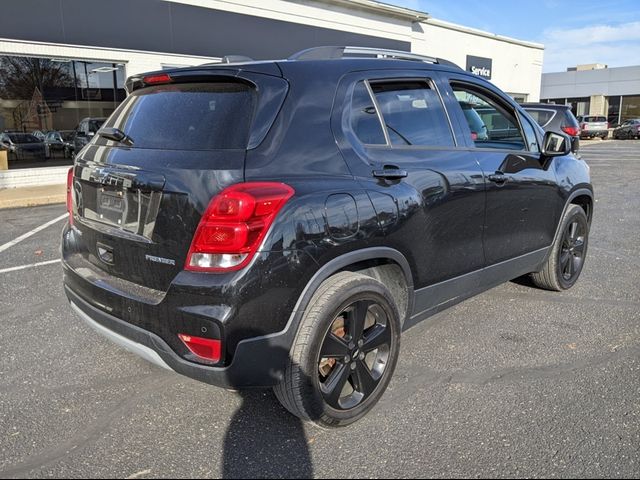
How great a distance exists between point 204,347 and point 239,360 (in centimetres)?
17

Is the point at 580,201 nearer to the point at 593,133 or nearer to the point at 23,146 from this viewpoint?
the point at 23,146

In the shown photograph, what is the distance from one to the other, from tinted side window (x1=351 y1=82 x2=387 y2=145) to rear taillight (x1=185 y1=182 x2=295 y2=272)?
→ 78 cm

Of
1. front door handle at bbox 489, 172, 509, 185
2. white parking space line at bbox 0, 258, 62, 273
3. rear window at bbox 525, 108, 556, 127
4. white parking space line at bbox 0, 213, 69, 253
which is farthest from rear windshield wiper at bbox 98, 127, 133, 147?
rear window at bbox 525, 108, 556, 127

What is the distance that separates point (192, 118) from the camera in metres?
2.77

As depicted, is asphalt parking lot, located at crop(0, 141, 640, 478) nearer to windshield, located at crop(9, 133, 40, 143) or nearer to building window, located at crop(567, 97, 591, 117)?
windshield, located at crop(9, 133, 40, 143)

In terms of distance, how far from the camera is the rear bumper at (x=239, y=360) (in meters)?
2.45

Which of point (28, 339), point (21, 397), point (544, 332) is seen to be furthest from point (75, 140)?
point (544, 332)

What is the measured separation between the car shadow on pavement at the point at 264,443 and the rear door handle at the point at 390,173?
1.37 meters

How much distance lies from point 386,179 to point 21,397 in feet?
7.89

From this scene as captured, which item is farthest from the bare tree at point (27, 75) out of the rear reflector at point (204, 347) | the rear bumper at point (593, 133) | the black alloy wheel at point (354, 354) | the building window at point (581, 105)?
the building window at point (581, 105)

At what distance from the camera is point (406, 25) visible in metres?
22.9

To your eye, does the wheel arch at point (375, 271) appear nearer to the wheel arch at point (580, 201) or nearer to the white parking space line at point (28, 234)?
the wheel arch at point (580, 201)

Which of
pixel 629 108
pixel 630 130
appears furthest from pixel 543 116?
pixel 629 108

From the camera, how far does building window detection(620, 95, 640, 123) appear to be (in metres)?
48.0
